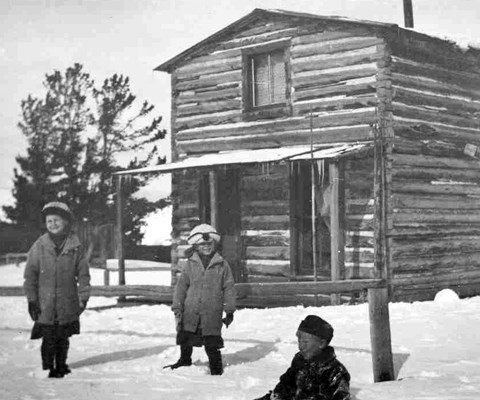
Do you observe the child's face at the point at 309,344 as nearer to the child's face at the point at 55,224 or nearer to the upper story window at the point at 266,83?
the child's face at the point at 55,224

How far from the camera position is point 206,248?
7.45 metres

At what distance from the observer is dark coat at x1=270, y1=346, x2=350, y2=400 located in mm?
4660

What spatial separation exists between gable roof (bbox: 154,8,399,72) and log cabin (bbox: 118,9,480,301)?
0.04 metres

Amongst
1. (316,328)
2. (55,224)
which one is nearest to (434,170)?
(55,224)

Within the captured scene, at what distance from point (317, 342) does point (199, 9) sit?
344 inches

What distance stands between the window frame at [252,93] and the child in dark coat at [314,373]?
36.2 ft

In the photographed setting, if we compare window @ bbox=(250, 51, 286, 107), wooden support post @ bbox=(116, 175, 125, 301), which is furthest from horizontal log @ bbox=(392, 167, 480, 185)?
wooden support post @ bbox=(116, 175, 125, 301)

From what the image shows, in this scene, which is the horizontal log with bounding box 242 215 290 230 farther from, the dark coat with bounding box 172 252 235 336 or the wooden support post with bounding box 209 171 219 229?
the dark coat with bounding box 172 252 235 336

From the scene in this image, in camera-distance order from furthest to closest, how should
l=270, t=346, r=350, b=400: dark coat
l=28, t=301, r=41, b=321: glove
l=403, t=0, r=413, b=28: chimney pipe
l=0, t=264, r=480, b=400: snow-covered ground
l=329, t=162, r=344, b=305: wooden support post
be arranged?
l=403, t=0, r=413, b=28: chimney pipe < l=329, t=162, r=344, b=305: wooden support post < l=28, t=301, r=41, b=321: glove < l=0, t=264, r=480, b=400: snow-covered ground < l=270, t=346, r=350, b=400: dark coat

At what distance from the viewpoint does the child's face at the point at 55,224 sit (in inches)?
287

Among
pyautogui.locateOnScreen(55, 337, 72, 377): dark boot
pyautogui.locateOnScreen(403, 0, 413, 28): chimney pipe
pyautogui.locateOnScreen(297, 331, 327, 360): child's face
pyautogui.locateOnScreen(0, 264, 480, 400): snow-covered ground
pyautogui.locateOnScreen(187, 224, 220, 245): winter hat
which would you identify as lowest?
pyautogui.locateOnScreen(0, 264, 480, 400): snow-covered ground

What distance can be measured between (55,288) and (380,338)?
3077 mm

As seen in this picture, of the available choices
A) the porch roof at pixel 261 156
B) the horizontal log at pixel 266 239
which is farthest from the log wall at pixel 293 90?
the horizontal log at pixel 266 239

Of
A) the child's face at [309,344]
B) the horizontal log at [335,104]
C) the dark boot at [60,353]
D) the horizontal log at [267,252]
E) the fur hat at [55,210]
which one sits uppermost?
the horizontal log at [335,104]
